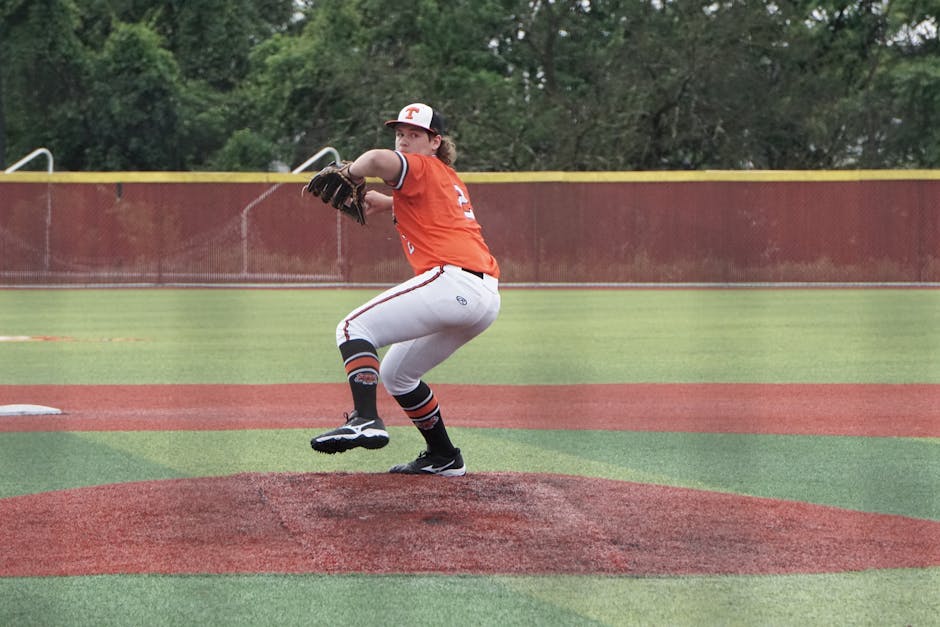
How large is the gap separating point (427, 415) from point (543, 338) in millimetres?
10643

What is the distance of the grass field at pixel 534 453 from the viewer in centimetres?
429

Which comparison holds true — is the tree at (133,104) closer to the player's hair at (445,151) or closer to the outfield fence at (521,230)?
the outfield fence at (521,230)

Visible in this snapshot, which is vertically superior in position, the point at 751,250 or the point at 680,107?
the point at 680,107

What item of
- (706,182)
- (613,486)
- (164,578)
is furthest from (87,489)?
(706,182)

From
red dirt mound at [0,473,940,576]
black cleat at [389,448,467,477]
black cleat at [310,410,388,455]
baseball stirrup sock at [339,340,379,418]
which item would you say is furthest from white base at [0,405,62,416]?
black cleat at [310,410,388,455]

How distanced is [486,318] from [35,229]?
23.0m

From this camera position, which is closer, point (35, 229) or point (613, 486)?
point (613, 486)

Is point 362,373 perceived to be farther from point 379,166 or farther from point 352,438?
point 379,166

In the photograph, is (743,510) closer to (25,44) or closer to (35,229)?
(35,229)

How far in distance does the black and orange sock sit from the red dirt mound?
0.27 m

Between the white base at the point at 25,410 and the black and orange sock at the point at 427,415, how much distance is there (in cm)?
414

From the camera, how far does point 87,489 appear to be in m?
6.23

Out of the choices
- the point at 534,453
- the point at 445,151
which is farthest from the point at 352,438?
the point at 534,453

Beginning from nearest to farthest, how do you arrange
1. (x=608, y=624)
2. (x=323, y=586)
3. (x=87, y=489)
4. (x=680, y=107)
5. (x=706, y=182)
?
(x=608, y=624) < (x=323, y=586) < (x=87, y=489) < (x=706, y=182) < (x=680, y=107)
